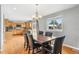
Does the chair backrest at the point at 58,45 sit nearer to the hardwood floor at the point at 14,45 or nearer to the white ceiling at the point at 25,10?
the hardwood floor at the point at 14,45

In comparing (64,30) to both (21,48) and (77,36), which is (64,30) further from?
(21,48)

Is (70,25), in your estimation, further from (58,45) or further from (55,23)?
(58,45)

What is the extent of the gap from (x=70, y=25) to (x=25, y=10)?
84cm

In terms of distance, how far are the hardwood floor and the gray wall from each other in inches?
6.7

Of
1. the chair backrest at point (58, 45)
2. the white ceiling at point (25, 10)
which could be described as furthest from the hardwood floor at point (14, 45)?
the white ceiling at point (25, 10)

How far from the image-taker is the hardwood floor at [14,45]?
165 cm

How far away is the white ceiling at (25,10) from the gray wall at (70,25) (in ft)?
0.35

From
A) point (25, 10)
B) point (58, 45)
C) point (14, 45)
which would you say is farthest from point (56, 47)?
point (25, 10)

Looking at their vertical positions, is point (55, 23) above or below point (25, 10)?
below

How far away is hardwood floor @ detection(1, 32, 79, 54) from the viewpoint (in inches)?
64.8

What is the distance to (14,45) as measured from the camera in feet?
6.18

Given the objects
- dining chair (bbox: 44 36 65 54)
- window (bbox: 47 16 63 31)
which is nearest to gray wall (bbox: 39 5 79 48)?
window (bbox: 47 16 63 31)

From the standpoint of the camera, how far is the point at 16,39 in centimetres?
185

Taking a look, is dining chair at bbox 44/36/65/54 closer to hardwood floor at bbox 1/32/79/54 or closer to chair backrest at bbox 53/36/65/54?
chair backrest at bbox 53/36/65/54
